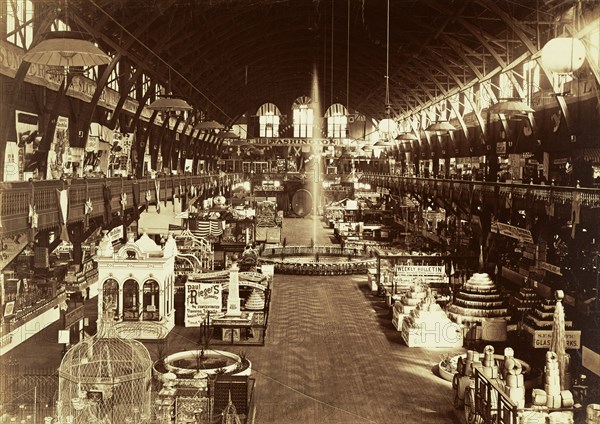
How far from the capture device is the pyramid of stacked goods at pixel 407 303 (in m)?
18.1

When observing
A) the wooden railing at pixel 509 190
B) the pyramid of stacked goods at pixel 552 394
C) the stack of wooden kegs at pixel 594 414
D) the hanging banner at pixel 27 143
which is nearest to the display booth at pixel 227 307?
the hanging banner at pixel 27 143

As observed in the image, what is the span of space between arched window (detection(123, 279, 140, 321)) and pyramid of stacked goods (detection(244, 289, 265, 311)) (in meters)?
2.98

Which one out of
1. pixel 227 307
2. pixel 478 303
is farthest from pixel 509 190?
pixel 227 307

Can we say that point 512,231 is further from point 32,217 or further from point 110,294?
point 32,217

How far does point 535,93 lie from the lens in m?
26.7

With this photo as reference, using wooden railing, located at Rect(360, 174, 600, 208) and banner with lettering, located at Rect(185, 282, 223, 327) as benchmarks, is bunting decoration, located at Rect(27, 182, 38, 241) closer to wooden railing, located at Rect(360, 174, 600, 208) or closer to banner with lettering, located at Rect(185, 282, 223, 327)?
banner with lettering, located at Rect(185, 282, 223, 327)

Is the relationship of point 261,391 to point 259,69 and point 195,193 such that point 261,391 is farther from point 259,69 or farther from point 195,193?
point 259,69

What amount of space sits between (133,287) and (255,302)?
10.8 ft

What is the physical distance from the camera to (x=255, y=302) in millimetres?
18438

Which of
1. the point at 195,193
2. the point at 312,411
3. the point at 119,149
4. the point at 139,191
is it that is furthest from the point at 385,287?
the point at 195,193

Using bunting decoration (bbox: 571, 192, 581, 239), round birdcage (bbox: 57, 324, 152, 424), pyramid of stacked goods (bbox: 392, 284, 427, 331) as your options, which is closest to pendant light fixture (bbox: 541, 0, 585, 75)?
bunting decoration (bbox: 571, 192, 581, 239)

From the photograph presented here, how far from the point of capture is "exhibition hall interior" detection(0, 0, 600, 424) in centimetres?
1098

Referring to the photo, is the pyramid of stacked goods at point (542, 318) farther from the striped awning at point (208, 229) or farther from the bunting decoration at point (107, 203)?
the striped awning at point (208, 229)

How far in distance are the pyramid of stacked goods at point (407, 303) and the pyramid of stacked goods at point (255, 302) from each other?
3.55 metres
